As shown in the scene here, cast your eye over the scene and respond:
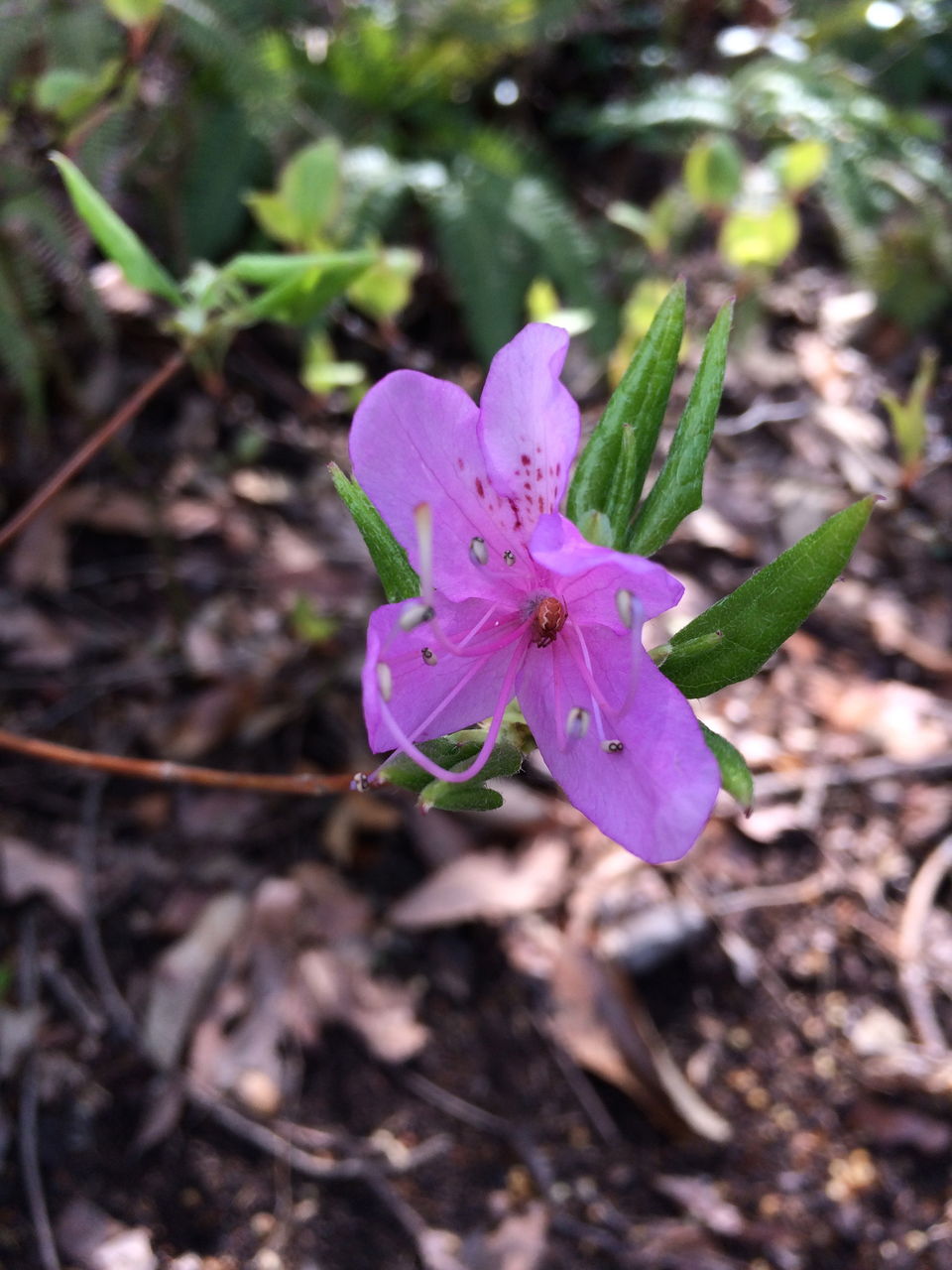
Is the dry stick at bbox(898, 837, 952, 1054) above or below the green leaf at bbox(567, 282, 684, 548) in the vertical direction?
below

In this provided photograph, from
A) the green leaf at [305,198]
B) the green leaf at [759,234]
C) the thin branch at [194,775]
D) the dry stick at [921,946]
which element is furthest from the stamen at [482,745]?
the dry stick at [921,946]

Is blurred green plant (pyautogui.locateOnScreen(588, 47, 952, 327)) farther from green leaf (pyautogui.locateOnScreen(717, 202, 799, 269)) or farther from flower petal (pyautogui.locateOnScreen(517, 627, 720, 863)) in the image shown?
flower petal (pyautogui.locateOnScreen(517, 627, 720, 863))

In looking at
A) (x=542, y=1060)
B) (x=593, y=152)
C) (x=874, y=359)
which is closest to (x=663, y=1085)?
(x=542, y=1060)

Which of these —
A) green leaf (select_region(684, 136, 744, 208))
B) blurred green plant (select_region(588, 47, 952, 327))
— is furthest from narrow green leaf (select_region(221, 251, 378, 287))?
blurred green plant (select_region(588, 47, 952, 327))

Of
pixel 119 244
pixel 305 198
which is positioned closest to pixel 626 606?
pixel 119 244

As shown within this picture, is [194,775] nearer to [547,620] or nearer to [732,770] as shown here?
[547,620]

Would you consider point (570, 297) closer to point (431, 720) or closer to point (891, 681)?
point (891, 681)
